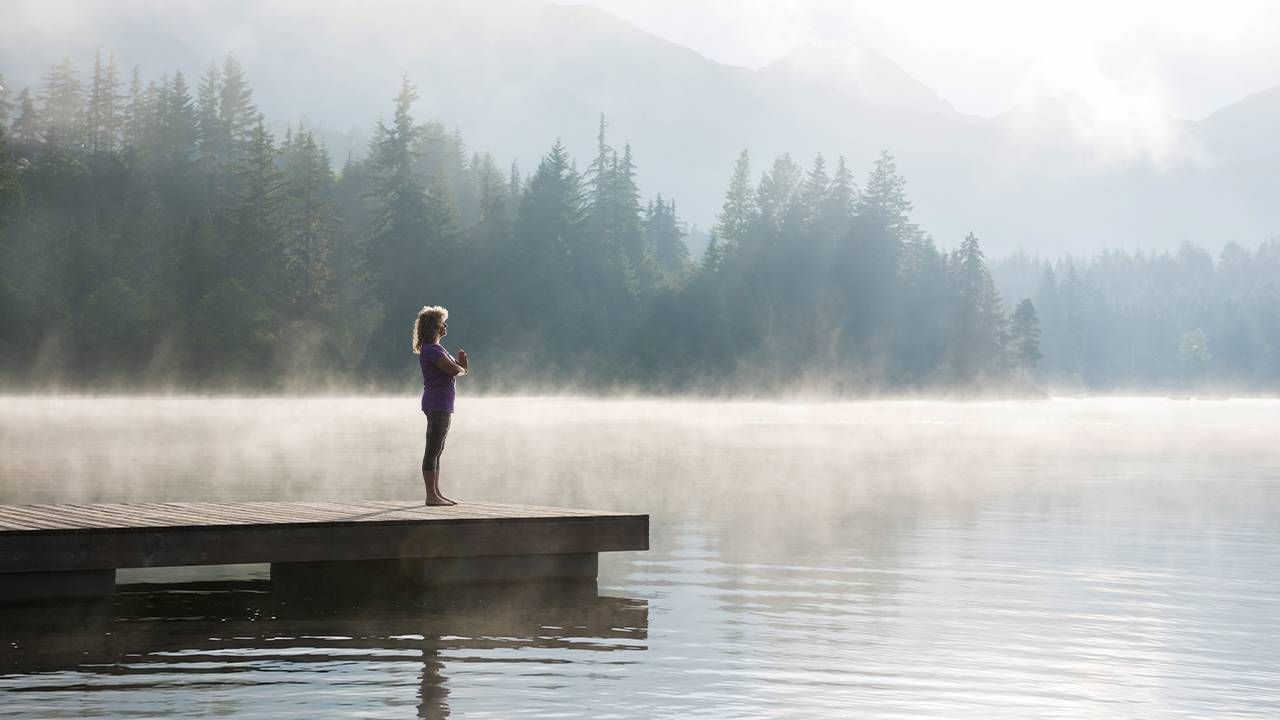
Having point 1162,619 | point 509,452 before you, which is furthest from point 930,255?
point 1162,619

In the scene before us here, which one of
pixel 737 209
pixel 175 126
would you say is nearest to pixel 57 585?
pixel 175 126

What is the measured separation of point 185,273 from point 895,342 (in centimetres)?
5113

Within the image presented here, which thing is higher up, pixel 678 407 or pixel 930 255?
pixel 930 255

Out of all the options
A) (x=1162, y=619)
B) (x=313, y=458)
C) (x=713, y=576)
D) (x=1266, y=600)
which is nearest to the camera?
(x=1162, y=619)

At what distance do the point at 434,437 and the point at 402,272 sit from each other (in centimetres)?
9533

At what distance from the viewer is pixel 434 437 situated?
17.4 metres

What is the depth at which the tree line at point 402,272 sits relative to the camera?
95812 millimetres

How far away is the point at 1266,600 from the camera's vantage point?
17.3 meters

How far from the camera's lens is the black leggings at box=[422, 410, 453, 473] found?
56.5 ft

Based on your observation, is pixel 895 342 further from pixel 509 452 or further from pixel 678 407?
pixel 509 452

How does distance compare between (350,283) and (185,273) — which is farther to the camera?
(350,283)

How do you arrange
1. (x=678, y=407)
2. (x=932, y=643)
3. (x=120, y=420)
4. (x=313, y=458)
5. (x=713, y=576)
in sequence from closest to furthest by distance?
(x=932, y=643), (x=713, y=576), (x=313, y=458), (x=120, y=420), (x=678, y=407)

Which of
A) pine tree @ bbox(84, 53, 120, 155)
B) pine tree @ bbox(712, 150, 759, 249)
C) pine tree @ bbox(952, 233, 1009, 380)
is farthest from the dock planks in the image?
pine tree @ bbox(712, 150, 759, 249)

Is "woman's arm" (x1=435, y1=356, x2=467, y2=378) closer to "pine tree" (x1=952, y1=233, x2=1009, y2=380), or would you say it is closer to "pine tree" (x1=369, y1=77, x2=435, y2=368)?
"pine tree" (x1=369, y1=77, x2=435, y2=368)
